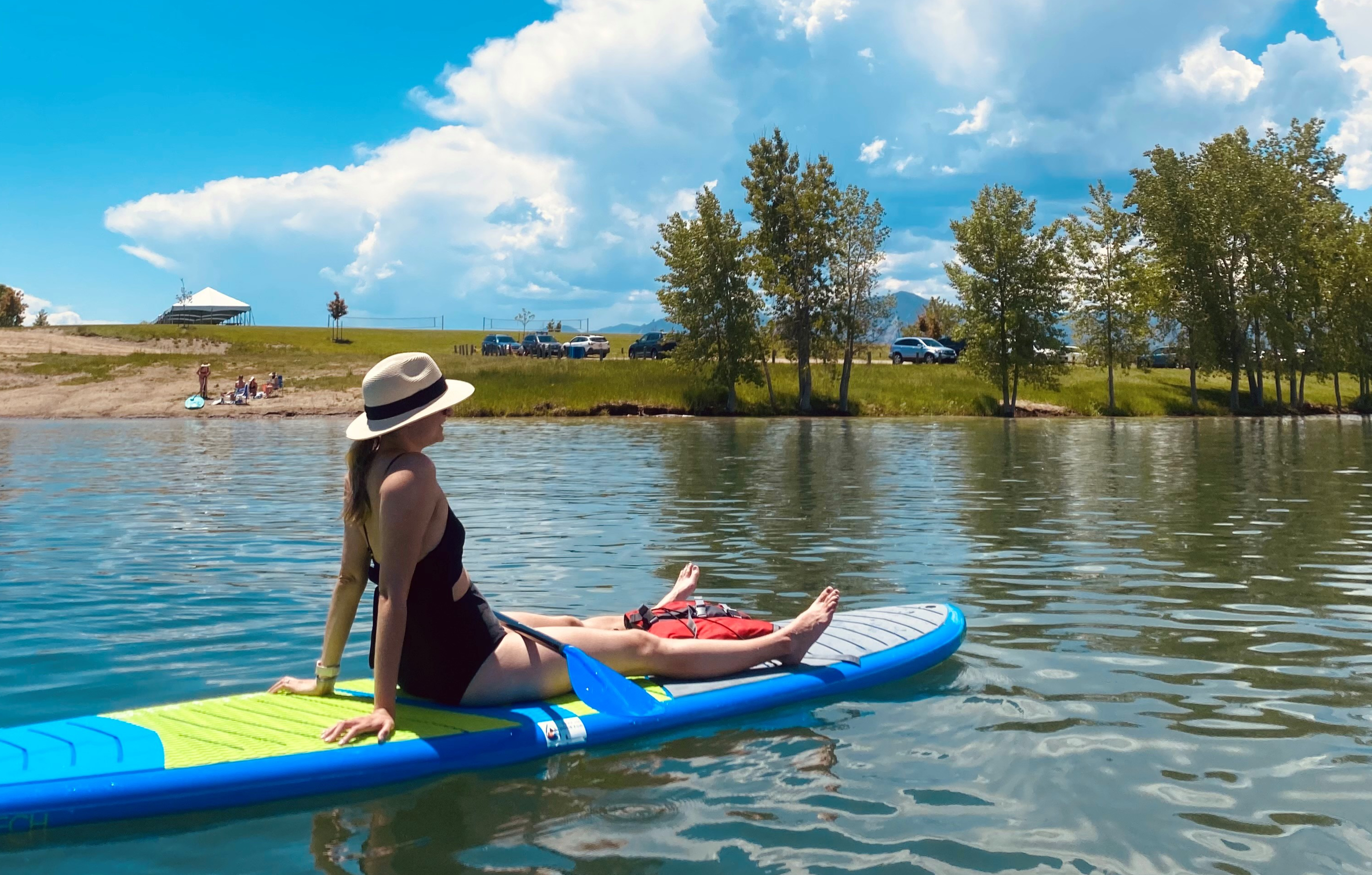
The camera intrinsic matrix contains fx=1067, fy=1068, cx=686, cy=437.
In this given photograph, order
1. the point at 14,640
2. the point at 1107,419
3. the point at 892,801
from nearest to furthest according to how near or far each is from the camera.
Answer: the point at 892,801 < the point at 14,640 < the point at 1107,419

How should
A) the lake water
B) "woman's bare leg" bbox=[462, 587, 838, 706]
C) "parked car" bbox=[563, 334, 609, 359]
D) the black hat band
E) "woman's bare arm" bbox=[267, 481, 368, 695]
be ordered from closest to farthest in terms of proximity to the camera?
the lake water < the black hat band < "woman's bare arm" bbox=[267, 481, 368, 695] < "woman's bare leg" bbox=[462, 587, 838, 706] < "parked car" bbox=[563, 334, 609, 359]

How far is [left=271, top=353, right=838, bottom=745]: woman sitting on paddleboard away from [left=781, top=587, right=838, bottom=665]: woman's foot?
474 millimetres

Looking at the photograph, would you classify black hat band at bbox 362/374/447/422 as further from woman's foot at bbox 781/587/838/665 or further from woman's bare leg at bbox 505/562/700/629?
woman's foot at bbox 781/587/838/665

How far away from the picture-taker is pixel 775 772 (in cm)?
484

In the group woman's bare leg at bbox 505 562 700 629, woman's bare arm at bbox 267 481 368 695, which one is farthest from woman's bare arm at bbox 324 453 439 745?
woman's bare leg at bbox 505 562 700 629

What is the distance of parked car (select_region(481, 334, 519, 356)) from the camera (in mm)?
67125

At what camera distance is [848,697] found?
5926 mm

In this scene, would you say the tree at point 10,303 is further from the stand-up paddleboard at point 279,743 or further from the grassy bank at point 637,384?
the stand-up paddleboard at point 279,743

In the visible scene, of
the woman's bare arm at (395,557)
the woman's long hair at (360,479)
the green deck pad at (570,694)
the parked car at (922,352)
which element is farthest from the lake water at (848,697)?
the parked car at (922,352)

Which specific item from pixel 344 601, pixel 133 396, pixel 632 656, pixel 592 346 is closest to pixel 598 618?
pixel 632 656

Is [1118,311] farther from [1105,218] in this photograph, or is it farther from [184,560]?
[184,560]

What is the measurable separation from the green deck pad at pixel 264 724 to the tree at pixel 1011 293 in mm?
52122

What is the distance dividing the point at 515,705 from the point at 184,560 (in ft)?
22.9

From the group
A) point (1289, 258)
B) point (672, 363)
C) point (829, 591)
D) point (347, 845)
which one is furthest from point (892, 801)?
point (1289, 258)
